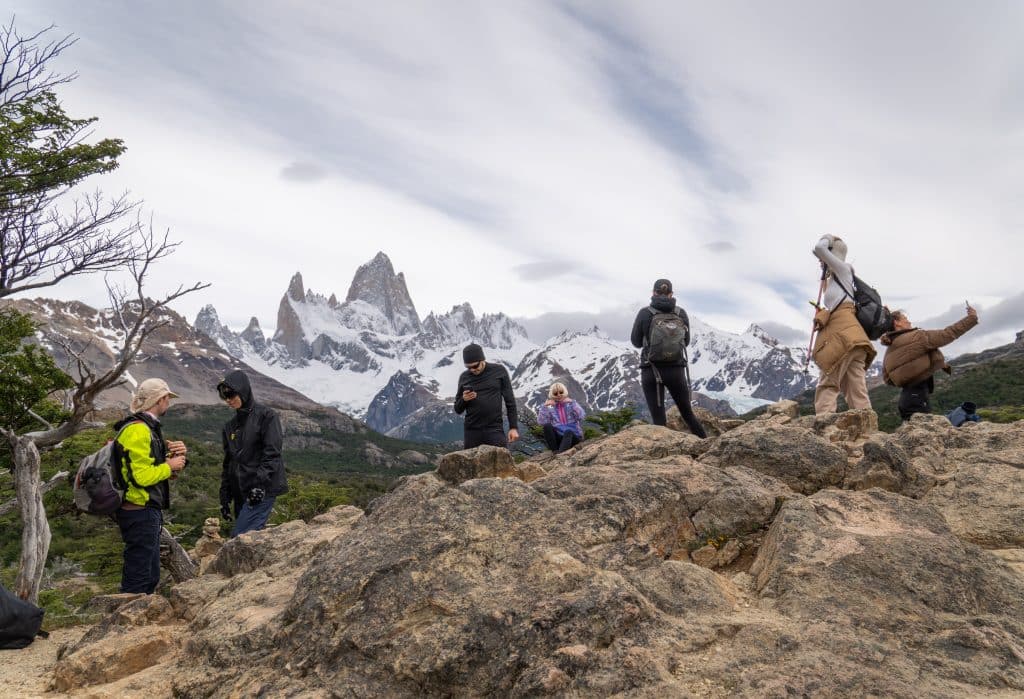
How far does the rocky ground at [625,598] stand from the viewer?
158 inches

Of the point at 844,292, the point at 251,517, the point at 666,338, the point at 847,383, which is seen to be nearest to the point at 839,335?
the point at 844,292

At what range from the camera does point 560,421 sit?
12.8 m

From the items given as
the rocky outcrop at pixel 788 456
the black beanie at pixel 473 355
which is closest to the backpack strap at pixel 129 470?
the black beanie at pixel 473 355

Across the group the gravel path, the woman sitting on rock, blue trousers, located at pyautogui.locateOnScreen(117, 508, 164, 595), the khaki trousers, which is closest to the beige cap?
blue trousers, located at pyautogui.locateOnScreen(117, 508, 164, 595)

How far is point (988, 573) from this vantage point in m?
4.80

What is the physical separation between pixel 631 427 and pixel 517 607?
5.68 m

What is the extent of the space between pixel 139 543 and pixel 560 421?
7536 mm

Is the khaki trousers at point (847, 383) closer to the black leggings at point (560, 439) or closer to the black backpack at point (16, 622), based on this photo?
the black leggings at point (560, 439)

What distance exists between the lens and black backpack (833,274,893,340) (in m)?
10.1

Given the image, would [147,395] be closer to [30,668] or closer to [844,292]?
[30,668]

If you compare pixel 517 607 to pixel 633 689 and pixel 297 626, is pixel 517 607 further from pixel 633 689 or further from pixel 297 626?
pixel 297 626

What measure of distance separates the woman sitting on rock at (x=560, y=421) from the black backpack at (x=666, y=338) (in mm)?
2278

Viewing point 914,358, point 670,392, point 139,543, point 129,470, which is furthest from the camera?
point 670,392

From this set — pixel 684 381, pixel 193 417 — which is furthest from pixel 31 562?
pixel 193 417
